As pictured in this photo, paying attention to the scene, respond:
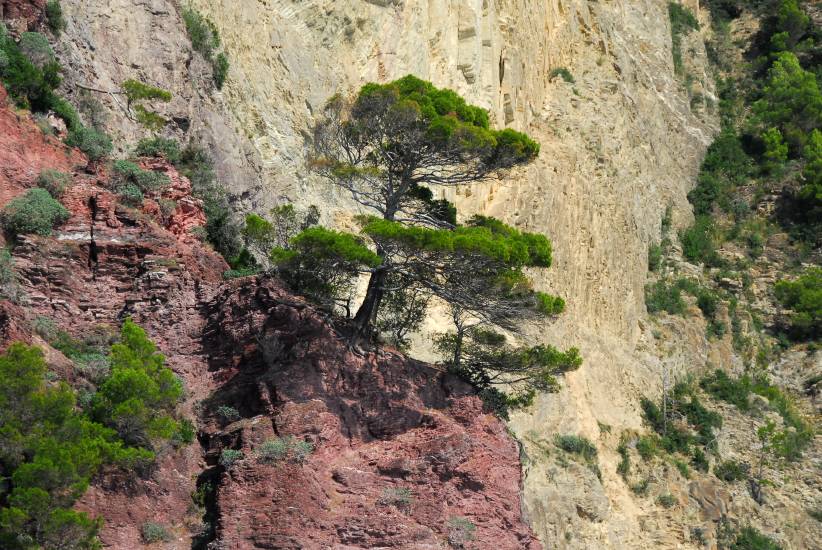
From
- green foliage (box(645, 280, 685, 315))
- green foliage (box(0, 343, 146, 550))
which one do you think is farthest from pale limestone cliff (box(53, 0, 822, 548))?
green foliage (box(0, 343, 146, 550))

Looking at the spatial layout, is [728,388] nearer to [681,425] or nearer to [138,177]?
[681,425]

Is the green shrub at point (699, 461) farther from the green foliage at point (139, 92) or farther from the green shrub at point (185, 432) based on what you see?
the green shrub at point (185, 432)

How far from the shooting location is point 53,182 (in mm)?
21062

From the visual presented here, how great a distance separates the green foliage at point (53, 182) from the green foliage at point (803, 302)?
109 ft

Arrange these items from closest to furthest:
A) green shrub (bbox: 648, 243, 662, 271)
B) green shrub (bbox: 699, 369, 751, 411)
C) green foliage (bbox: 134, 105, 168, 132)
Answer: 1. green foliage (bbox: 134, 105, 168, 132)
2. green shrub (bbox: 699, 369, 751, 411)
3. green shrub (bbox: 648, 243, 662, 271)

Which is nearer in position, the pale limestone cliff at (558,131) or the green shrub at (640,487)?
the pale limestone cliff at (558,131)

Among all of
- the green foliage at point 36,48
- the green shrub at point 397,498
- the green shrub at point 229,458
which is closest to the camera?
the green shrub at point 229,458

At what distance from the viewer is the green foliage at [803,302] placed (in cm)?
4716

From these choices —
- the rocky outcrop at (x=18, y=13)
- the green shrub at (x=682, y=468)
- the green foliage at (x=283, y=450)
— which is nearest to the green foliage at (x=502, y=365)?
the green foliage at (x=283, y=450)

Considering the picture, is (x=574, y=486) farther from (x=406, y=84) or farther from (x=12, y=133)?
(x=12, y=133)

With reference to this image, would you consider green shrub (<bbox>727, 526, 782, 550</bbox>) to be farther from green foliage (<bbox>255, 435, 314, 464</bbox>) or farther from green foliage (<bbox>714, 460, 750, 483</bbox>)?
green foliage (<bbox>255, 435, 314, 464</bbox>)

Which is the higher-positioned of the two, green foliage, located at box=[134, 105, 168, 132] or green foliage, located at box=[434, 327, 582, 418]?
green foliage, located at box=[134, 105, 168, 132]

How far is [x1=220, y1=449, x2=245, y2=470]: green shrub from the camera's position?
18.7 meters

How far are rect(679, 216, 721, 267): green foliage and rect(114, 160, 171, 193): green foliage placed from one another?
100 feet
